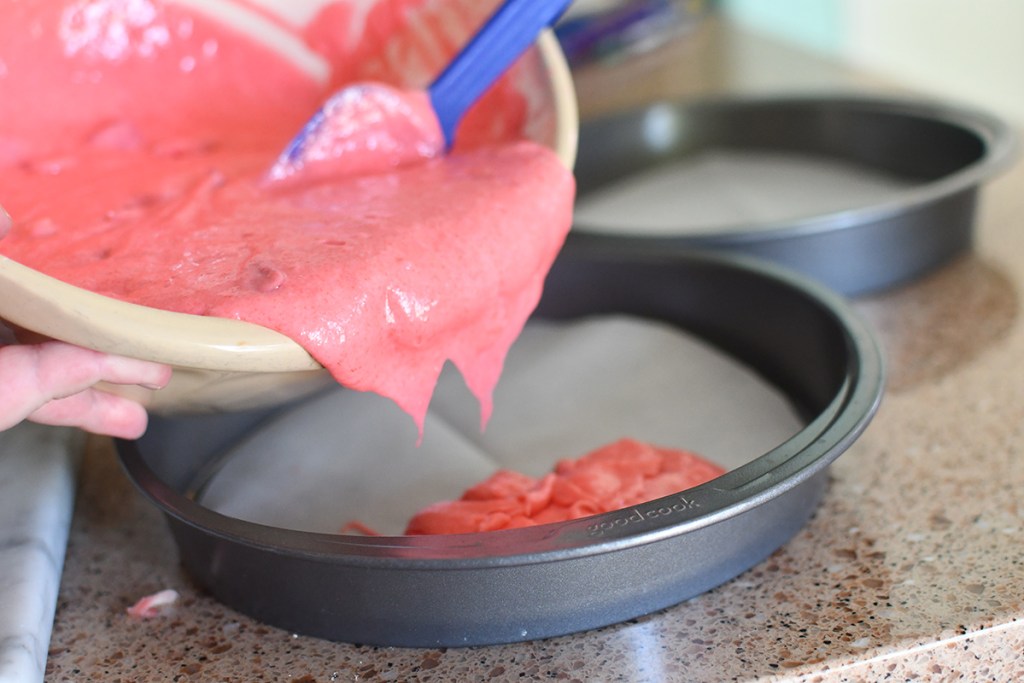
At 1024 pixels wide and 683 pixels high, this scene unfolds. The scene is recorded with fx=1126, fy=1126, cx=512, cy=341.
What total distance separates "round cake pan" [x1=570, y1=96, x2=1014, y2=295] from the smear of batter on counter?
318 mm

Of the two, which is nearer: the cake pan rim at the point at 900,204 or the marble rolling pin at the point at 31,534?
the marble rolling pin at the point at 31,534

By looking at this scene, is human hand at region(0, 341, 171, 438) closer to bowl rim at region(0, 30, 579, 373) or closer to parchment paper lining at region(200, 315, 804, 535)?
bowl rim at region(0, 30, 579, 373)

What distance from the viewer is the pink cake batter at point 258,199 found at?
0.66m

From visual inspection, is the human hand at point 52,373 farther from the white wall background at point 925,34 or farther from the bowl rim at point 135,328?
the white wall background at point 925,34

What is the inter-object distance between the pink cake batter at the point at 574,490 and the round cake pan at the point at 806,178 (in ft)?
1.05

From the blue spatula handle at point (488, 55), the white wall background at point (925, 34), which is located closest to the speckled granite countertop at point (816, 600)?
the blue spatula handle at point (488, 55)

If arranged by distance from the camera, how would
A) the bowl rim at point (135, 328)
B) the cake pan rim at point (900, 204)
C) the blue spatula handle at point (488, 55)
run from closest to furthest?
the bowl rim at point (135, 328)
the blue spatula handle at point (488, 55)
the cake pan rim at point (900, 204)

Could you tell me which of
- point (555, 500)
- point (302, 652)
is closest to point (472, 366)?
point (555, 500)

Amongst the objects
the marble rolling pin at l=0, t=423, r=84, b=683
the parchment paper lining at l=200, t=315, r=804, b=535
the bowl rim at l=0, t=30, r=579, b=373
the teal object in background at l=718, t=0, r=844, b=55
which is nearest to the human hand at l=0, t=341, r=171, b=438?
the bowl rim at l=0, t=30, r=579, b=373

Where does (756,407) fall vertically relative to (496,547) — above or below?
below

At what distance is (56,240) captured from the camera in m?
0.72

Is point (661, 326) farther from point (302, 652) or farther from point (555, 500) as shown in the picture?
point (302, 652)

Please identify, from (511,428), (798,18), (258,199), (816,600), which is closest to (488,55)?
(258,199)

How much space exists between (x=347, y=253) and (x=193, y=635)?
28 cm
